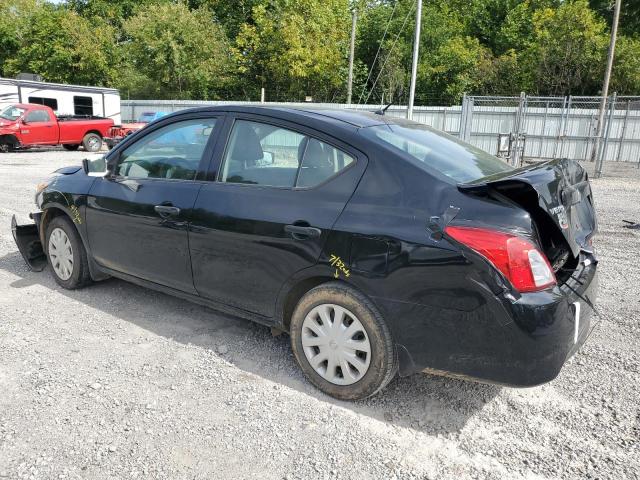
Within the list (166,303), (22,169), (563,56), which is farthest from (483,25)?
(166,303)

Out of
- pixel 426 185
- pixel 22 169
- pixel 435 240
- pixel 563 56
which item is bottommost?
pixel 22 169

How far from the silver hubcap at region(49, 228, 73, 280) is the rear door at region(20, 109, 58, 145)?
16.3 metres

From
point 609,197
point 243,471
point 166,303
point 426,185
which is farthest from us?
point 609,197

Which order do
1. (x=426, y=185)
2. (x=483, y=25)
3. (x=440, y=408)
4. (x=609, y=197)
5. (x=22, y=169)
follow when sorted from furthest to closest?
(x=483, y=25)
(x=22, y=169)
(x=609, y=197)
(x=440, y=408)
(x=426, y=185)

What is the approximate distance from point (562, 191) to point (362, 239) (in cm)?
109

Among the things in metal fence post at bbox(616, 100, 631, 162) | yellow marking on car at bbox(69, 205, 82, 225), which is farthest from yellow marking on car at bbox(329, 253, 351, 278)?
metal fence post at bbox(616, 100, 631, 162)

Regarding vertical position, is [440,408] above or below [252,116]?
below

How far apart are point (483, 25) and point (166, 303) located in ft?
129

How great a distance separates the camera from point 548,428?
285 centimetres

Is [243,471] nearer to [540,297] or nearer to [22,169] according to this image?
[540,297]

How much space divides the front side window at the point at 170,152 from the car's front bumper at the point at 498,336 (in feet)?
6.03

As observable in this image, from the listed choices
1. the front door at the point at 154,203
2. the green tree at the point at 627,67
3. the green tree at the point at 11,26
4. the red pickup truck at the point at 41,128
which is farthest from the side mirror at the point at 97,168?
the green tree at the point at 11,26

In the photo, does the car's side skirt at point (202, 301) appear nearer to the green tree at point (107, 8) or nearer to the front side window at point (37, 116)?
the front side window at point (37, 116)

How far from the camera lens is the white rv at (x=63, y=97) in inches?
812
